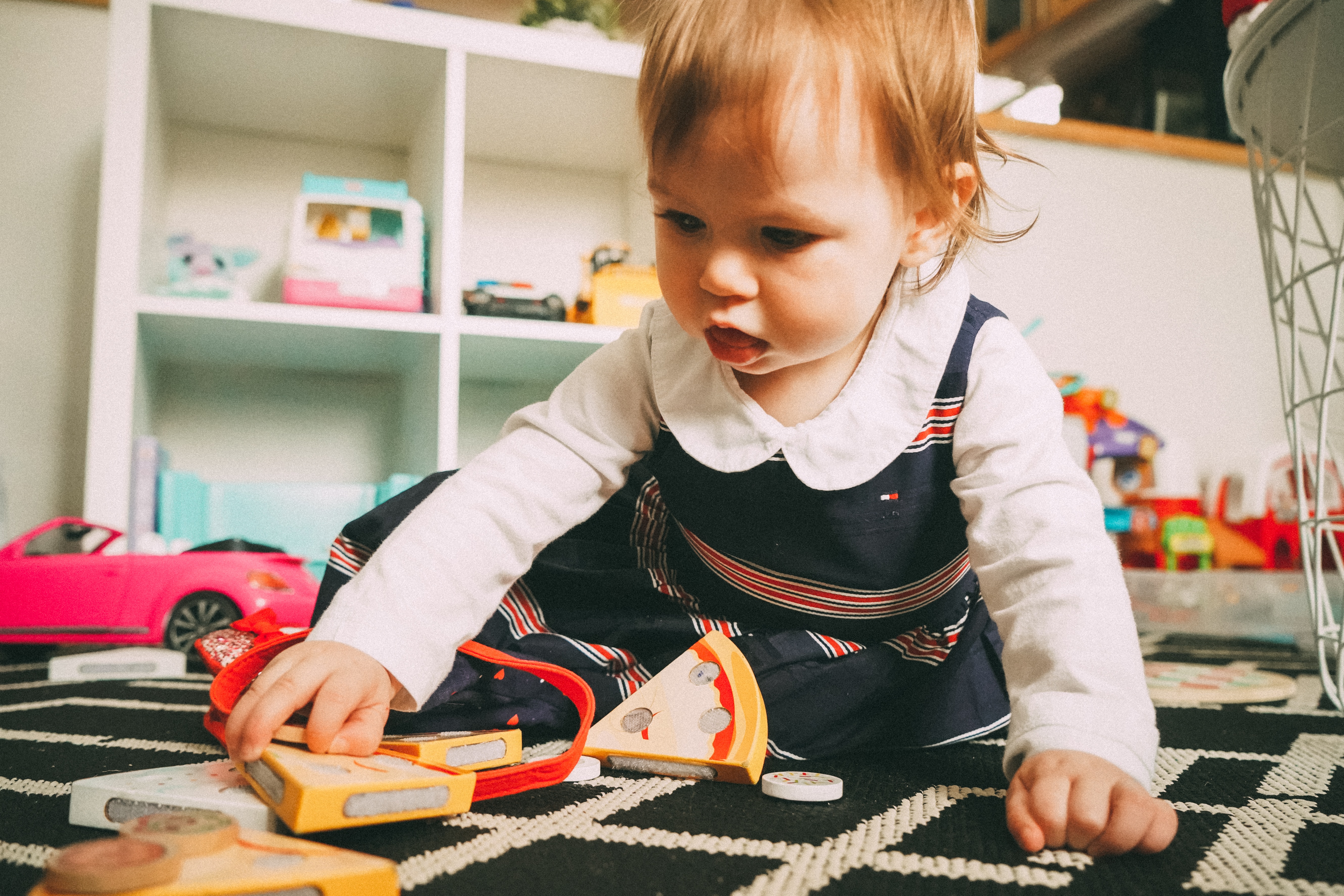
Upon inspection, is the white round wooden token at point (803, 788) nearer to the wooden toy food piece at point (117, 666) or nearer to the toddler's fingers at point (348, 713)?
the toddler's fingers at point (348, 713)

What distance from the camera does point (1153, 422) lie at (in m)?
1.84

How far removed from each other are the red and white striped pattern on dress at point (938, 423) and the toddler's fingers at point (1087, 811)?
0.73 feet

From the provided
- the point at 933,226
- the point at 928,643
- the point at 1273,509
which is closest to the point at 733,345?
the point at 933,226

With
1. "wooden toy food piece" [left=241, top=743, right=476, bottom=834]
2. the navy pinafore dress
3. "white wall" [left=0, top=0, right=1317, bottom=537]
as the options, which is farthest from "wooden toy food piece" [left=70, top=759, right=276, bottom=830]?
"white wall" [left=0, top=0, right=1317, bottom=537]

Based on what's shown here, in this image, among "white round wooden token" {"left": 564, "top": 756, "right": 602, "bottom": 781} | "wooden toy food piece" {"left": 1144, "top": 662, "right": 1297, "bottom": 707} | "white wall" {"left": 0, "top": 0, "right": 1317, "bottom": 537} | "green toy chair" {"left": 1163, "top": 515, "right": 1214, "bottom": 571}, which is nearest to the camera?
"white round wooden token" {"left": 564, "top": 756, "right": 602, "bottom": 781}

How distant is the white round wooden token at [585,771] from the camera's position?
471mm

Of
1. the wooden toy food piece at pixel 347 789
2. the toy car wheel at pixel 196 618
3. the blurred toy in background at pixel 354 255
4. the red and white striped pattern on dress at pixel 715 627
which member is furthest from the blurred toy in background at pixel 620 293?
the wooden toy food piece at pixel 347 789

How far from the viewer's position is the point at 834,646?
612mm

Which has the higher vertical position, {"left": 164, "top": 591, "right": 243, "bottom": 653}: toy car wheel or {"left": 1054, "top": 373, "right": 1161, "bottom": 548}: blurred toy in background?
{"left": 1054, "top": 373, "right": 1161, "bottom": 548}: blurred toy in background

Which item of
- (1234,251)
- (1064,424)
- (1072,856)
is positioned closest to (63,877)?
(1072,856)

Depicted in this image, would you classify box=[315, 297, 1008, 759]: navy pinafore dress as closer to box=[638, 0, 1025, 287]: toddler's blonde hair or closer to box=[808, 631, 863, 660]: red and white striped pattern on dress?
box=[808, 631, 863, 660]: red and white striped pattern on dress

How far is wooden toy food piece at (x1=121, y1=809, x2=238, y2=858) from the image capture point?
0.94ft

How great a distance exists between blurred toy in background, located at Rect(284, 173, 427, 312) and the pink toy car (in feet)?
1.14

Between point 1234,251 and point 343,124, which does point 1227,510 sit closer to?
point 1234,251
